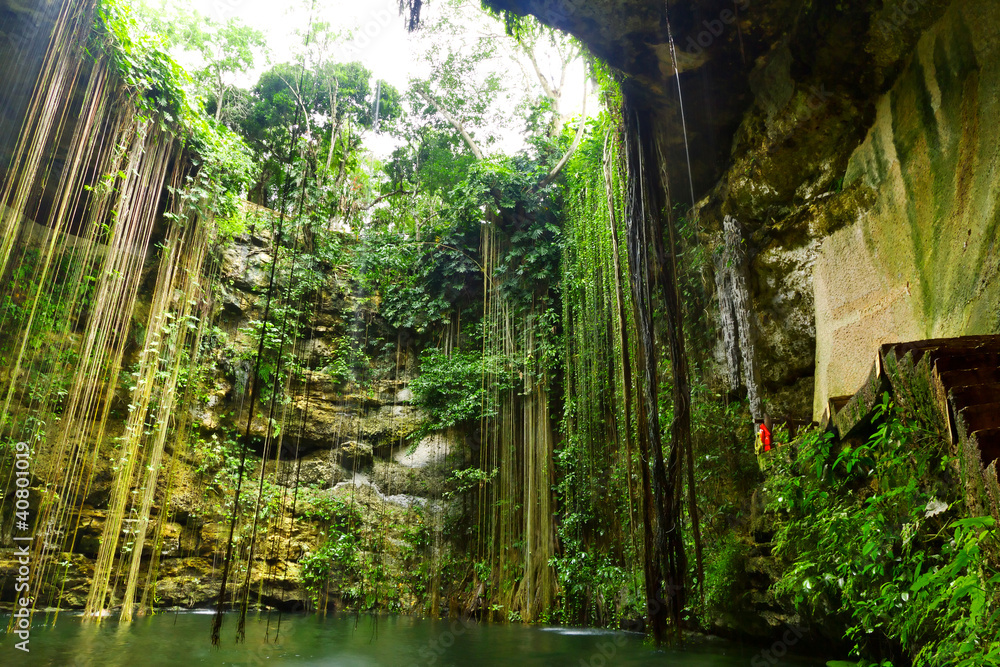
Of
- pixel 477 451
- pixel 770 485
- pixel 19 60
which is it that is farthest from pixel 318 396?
pixel 770 485

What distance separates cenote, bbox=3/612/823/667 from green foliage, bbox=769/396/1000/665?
1166 mm

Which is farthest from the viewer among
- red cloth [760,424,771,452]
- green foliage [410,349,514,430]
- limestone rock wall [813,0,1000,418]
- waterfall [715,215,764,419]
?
green foliage [410,349,514,430]

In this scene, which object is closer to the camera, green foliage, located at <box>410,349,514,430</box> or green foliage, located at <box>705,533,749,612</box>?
green foliage, located at <box>705,533,749,612</box>

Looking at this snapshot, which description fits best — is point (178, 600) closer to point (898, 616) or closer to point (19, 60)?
point (19, 60)

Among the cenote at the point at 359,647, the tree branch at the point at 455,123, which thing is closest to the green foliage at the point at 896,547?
the cenote at the point at 359,647

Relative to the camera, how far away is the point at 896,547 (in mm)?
2006

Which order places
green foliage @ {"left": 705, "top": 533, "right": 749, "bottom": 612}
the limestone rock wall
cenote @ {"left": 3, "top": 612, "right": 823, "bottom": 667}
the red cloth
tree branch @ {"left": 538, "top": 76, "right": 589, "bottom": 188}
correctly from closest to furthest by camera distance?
the limestone rock wall
cenote @ {"left": 3, "top": 612, "right": 823, "bottom": 667}
the red cloth
green foliage @ {"left": 705, "top": 533, "right": 749, "bottom": 612}
tree branch @ {"left": 538, "top": 76, "right": 589, "bottom": 188}

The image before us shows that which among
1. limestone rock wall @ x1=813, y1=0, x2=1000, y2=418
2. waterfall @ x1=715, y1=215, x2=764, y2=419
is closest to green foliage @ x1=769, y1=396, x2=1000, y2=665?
limestone rock wall @ x1=813, y1=0, x2=1000, y2=418

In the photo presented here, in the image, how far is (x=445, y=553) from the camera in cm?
771

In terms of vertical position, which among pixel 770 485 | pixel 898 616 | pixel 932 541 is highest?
pixel 770 485

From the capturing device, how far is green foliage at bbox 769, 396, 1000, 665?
144cm

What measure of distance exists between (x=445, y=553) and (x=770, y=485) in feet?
17.9

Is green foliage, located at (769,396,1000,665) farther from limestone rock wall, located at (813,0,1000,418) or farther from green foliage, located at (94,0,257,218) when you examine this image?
green foliage, located at (94,0,257,218)

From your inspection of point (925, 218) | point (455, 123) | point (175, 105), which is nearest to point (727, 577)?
point (925, 218)
